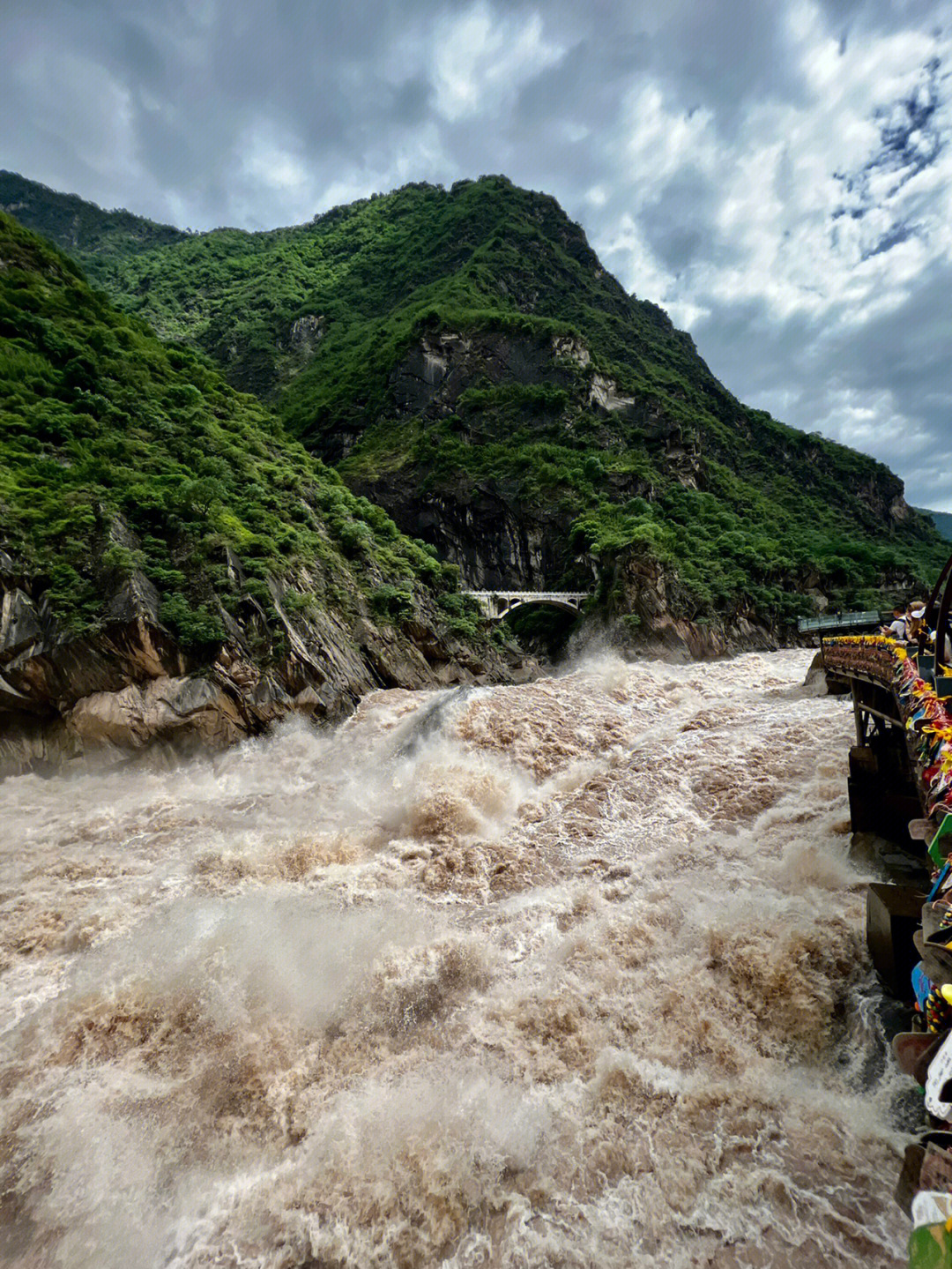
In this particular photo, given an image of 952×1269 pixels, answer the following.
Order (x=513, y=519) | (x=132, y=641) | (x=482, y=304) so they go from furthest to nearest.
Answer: (x=482, y=304) → (x=513, y=519) → (x=132, y=641)

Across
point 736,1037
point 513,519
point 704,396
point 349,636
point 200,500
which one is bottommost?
point 736,1037

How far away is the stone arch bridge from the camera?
40031 mm

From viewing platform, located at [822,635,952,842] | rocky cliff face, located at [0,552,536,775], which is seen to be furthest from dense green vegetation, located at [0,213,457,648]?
viewing platform, located at [822,635,952,842]

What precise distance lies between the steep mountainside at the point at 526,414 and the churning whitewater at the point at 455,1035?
32.6m

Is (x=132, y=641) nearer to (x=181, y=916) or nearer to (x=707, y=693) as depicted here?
(x=181, y=916)

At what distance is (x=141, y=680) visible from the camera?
17.5 m

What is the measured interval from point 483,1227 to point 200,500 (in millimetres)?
23419

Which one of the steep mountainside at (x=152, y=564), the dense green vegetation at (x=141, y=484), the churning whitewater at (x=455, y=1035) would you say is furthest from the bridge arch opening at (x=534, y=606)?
the churning whitewater at (x=455, y=1035)

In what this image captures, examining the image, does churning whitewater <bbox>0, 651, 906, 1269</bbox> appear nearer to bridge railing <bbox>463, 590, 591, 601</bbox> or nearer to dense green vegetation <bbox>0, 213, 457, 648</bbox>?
dense green vegetation <bbox>0, 213, 457, 648</bbox>

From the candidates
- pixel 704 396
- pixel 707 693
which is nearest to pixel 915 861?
pixel 707 693

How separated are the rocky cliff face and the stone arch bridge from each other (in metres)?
18.4

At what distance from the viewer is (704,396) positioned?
3514 inches

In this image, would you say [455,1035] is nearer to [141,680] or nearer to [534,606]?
[141,680]

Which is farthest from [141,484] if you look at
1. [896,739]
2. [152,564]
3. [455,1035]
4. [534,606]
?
[534,606]
